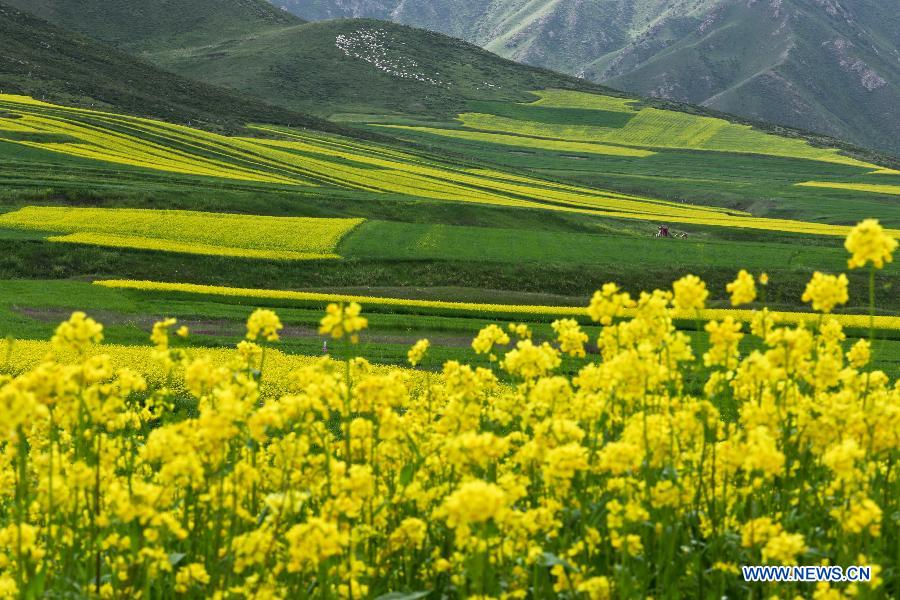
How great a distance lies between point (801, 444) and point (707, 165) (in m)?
164

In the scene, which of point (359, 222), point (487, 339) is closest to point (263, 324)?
point (487, 339)

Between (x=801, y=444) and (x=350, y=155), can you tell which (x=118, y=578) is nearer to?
(x=801, y=444)

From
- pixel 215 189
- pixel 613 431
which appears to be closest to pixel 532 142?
pixel 215 189

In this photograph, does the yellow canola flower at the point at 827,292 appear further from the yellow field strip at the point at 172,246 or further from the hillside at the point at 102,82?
the hillside at the point at 102,82

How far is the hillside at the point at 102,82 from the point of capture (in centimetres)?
11694

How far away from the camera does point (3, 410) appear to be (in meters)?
3.91

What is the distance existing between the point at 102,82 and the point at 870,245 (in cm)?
14133

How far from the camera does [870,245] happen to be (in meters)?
5.04

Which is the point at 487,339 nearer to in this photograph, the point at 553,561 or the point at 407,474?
the point at 407,474

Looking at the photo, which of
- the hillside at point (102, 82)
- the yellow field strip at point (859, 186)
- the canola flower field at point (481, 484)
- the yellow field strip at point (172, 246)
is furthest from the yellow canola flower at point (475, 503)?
the yellow field strip at point (859, 186)

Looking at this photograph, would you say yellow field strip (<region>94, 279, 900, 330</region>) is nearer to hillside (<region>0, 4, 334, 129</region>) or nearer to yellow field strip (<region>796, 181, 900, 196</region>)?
hillside (<region>0, 4, 334, 129</region>)

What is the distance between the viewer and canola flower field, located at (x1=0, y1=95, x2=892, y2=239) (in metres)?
84.6

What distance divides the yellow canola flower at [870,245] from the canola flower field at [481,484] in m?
0.01

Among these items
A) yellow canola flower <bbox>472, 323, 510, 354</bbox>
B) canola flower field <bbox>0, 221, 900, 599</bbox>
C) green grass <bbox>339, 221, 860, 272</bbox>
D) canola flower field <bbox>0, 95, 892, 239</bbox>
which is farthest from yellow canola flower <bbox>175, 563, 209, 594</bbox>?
canola flower field <bbox>0, 95, 892, 239</bbox>
